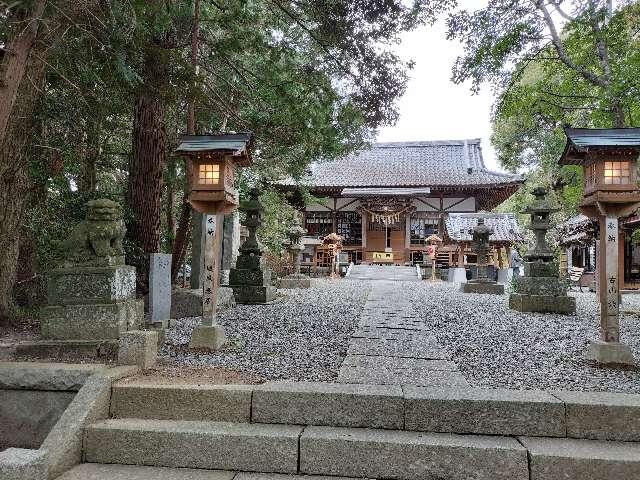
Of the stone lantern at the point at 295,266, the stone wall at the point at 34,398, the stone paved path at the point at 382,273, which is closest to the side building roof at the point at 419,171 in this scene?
the stone paved path at the point at 382,273

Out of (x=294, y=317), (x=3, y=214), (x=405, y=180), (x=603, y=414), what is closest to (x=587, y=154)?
(x=603, y=414)

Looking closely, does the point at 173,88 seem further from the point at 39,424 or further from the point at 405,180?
the point at 405,180

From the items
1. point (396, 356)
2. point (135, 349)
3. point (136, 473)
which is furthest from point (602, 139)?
point (136, 473)

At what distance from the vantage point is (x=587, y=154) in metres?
4.96

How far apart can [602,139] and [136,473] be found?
5.56 meters

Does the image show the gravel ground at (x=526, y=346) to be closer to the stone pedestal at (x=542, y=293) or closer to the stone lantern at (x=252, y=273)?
the stone pedestal at (x=542, y=293)

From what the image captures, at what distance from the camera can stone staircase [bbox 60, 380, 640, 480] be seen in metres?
2.80

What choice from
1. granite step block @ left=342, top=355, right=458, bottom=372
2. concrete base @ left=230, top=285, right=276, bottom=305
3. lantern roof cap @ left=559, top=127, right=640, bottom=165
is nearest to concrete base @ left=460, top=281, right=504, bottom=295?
concrete base @ left=230, top=285, right=276, bottom=305

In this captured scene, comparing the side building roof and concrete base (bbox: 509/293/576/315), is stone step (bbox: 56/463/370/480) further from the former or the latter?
Answer: the side building roof

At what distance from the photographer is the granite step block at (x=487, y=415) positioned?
3.06 meters

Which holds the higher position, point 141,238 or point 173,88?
point 173,88

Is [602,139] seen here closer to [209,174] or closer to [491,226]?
[209,174]

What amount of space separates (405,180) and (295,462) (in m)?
23.5

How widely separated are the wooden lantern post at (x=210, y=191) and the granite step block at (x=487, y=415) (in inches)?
110
